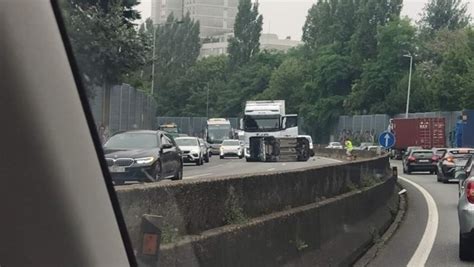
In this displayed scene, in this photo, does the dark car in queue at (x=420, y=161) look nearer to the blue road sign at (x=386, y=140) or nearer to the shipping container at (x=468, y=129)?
the blue road sign at (x=386, y=140)

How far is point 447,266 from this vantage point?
9.30m

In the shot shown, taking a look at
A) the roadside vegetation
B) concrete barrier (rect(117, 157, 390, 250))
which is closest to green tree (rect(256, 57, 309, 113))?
the roadside vegetation

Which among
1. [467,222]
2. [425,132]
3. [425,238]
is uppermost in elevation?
[425,132]

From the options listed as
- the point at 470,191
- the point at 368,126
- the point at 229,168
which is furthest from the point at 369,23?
the point at 470,191

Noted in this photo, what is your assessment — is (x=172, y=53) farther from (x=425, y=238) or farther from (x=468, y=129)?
(x=468, y=129)

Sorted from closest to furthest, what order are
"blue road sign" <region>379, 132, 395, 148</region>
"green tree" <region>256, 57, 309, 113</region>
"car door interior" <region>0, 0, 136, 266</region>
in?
"car door interior" <region>0, 0, 136, 266</region>, "green tree" <region>256, 57, 309, 113</region>, "blue road sign" <region>379, 132, 395, 148</region>

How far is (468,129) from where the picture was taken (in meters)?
44.1

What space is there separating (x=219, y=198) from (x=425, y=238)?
24.0ft

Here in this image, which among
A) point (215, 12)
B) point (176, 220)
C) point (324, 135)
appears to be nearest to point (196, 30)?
point (215, 12)

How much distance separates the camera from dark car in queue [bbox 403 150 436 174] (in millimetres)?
36594

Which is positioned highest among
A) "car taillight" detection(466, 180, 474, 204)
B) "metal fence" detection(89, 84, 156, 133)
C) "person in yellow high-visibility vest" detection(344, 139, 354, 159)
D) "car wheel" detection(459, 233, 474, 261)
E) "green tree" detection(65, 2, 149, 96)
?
"green tree" detection(65, 2, 149, 96)

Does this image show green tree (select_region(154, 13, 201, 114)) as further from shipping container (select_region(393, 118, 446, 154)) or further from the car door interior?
shipping container (select_region(393, 118, 446, 154))

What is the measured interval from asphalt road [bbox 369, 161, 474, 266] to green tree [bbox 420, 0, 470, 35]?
277 feet

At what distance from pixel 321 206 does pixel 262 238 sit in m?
2.48
